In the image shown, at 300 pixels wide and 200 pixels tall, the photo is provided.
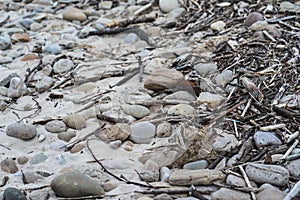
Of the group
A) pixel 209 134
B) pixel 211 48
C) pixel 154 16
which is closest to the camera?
pixel 209 134

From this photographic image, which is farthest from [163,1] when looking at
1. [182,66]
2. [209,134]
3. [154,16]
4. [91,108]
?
[209,134]

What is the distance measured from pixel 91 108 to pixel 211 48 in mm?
880

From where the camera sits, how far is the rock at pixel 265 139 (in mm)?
2238

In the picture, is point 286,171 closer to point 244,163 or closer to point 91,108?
point 244,163

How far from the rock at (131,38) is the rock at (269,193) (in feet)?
5.88

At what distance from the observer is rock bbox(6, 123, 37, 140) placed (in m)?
2.46

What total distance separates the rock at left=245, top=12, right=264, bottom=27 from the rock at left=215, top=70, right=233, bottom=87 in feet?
2.32

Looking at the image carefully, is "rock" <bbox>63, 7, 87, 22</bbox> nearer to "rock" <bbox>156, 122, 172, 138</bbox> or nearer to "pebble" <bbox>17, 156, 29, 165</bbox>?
→ "rock" <bbox>156, 122, 172, 138</bbox>

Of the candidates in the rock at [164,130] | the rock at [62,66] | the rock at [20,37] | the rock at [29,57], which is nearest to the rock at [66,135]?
the rock at [164,130]

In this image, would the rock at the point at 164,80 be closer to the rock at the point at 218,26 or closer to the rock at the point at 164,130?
the rock at the point at 164,130

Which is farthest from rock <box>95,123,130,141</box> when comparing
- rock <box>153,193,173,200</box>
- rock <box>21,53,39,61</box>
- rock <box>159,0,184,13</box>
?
rock <box>159,0,184,13</box>

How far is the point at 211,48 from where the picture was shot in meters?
3.16

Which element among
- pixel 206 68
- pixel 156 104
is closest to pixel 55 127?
pixel 156 104

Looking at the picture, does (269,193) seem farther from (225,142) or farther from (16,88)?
(16,88)
